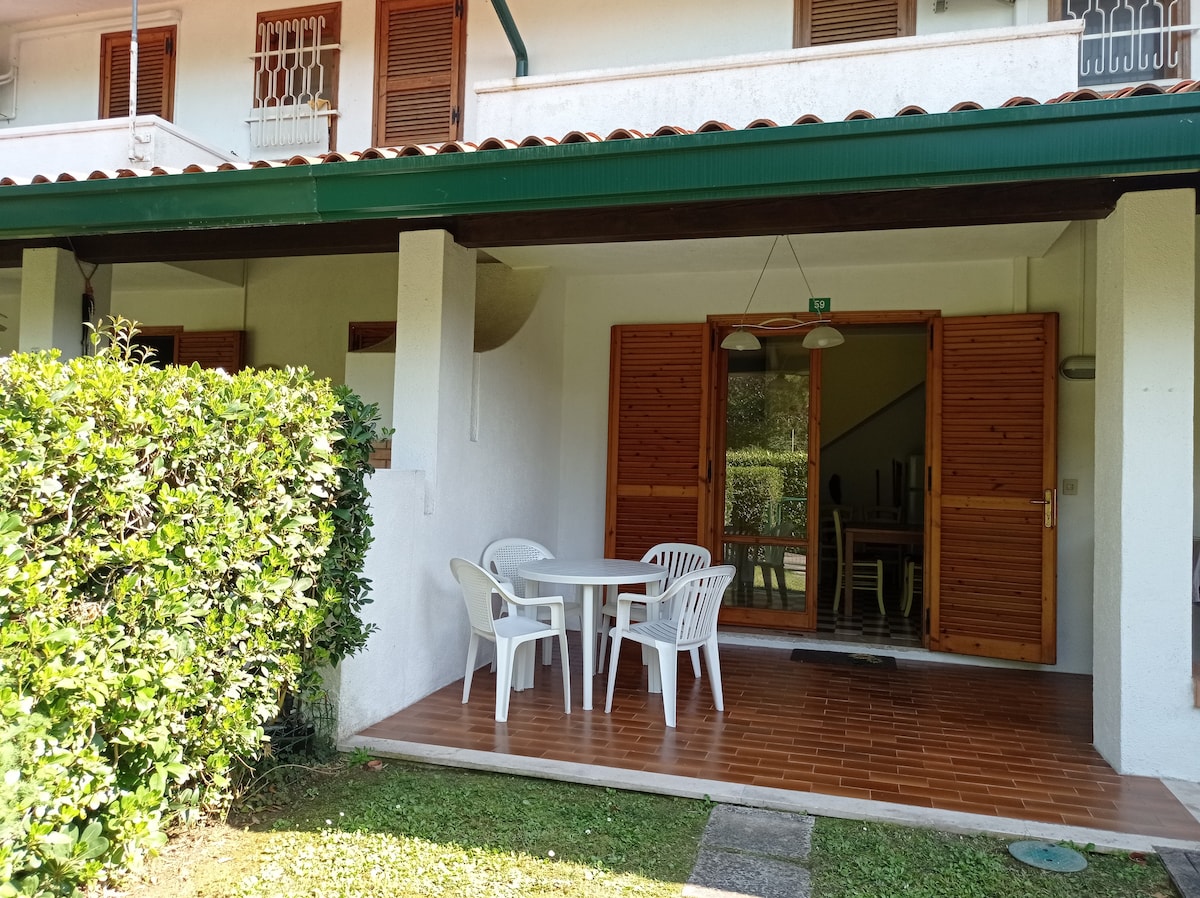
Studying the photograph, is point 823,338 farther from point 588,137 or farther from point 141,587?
point 141,587

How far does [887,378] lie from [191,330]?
30.8ft

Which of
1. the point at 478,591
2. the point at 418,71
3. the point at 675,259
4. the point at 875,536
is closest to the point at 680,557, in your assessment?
the point at 478,591

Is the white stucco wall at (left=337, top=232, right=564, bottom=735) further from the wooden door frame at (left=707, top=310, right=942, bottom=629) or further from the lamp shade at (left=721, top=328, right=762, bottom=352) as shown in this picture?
the wooden door frame at (left=707, top=310, right=942, bottom=629)

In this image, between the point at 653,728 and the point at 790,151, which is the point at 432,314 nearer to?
the point at 790,151

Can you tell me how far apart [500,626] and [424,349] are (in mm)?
1836

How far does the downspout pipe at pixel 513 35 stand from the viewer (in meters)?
6.80

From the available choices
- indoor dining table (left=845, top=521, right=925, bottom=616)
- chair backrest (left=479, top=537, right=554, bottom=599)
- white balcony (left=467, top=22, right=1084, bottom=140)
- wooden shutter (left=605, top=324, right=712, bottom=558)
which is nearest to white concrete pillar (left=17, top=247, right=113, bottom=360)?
white balcony (left=467, top=22, right=1084, bottom=140)

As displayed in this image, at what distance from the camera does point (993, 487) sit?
21.7 ft

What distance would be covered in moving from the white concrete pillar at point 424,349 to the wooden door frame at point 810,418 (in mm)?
2998

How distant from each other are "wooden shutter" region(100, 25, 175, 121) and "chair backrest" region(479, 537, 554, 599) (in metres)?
5.81

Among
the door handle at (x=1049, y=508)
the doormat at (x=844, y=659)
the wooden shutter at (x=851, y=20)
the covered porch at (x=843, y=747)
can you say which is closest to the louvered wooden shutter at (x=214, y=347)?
the covered porch at (x=843, y=747)

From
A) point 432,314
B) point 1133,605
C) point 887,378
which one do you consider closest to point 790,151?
point 432,314

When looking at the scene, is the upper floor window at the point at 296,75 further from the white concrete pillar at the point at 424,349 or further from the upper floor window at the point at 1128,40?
the upper floor window at the point at 1128,40

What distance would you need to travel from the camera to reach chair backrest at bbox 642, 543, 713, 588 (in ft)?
21.4
